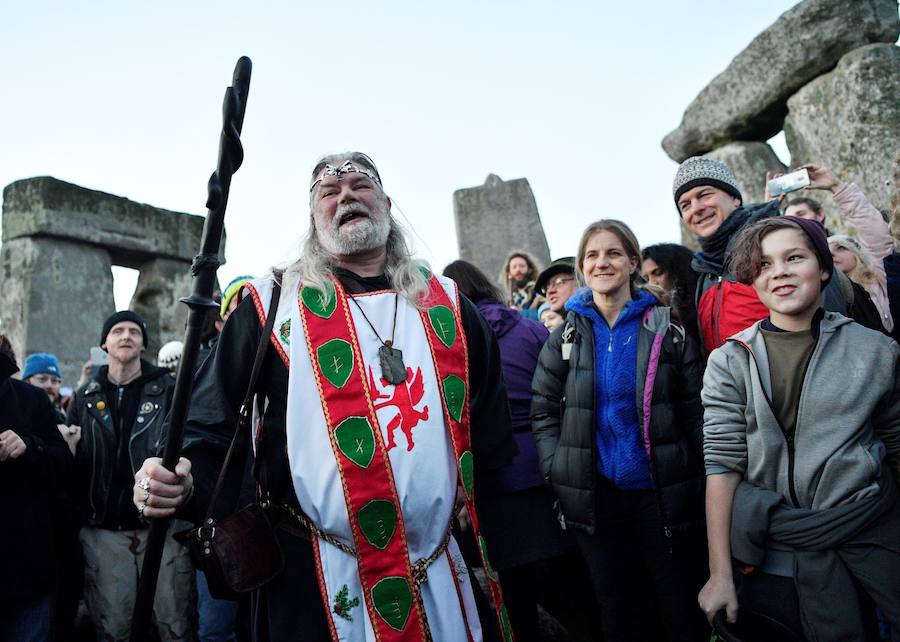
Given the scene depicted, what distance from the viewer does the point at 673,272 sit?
2969 mm

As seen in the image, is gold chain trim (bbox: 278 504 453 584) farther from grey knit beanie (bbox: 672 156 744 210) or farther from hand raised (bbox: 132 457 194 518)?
grey knit beanie (bbox: 672 156 744 210)

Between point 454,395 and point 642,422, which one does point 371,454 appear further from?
point 642,422

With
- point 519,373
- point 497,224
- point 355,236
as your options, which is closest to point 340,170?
point 355,236

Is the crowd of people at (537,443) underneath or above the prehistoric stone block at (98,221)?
underneath

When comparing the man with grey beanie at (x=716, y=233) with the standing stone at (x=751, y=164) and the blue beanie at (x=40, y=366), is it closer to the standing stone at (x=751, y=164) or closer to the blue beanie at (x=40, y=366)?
the standing stone at (x=751, y=164)

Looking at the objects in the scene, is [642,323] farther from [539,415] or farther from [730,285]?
[539,415]

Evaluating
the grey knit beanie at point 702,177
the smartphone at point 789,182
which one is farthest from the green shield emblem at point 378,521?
the smartphone at point 789,182

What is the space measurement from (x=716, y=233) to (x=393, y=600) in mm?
1778

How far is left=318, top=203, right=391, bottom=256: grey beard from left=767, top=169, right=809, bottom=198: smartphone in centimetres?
180

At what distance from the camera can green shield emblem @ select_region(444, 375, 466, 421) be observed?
1.75 m

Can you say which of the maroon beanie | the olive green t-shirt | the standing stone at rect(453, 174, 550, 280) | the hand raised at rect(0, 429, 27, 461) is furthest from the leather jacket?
the standing stone at rect(453, 174, 550, 280)

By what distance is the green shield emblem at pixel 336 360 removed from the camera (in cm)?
166

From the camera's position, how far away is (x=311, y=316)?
1742 mm

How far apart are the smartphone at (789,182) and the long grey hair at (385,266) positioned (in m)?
1.65
